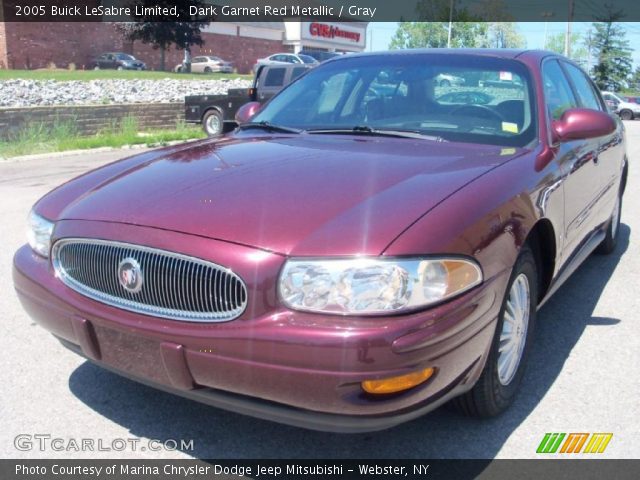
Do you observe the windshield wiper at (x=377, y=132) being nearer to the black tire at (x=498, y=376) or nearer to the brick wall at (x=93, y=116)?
the black tire at (x=498, y=376)

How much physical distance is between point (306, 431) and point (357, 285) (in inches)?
38.1

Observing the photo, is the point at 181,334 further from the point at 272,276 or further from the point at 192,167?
the point at 192,167

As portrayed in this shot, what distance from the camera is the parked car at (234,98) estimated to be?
15.7 metres

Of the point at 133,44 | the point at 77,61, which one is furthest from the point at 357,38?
the point at 77,61

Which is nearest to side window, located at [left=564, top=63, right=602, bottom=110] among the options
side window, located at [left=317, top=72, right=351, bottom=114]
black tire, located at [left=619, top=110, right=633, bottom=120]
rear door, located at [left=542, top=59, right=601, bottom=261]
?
rear door, located at [left=542, top=59, right=601, bottom=261]

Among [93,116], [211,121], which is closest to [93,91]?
[93,116]

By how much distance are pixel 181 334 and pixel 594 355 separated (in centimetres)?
243

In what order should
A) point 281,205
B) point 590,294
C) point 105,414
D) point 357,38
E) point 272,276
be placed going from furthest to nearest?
point 357,38
point 590,294
point 105,414
point 281,205
point 272,276

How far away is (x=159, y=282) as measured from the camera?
2443 mm

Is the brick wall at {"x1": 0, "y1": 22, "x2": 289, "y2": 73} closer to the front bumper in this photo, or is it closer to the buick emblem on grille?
the buick emblem on grille

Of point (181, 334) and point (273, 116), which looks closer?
point (181, 334)

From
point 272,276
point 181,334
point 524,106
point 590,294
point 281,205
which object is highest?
point 524,106

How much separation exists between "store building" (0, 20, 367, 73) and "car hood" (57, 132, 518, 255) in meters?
50.6

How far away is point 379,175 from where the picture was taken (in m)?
2.81
